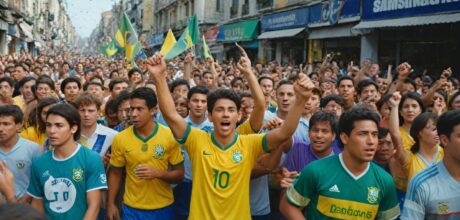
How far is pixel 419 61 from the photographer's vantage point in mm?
13148

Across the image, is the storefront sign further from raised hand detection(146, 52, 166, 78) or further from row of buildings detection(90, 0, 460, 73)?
raised hand detection(146, 52, 166, 78)

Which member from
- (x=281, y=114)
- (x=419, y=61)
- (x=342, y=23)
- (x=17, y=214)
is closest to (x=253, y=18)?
(x=342, y=23)

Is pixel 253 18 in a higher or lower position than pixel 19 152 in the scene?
higher

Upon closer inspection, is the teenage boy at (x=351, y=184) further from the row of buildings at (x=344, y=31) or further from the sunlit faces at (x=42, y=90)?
the row of buildings at (x=344, y=31)

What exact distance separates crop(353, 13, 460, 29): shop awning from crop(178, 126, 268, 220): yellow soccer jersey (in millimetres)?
8286

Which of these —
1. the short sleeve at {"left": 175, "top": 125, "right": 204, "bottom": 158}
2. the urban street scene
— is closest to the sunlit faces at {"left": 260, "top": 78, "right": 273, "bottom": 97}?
the urban street scene

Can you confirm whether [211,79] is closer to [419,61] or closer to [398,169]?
[398,169]

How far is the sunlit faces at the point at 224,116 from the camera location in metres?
3.62

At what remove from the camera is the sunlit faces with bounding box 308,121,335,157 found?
3930 millimetres

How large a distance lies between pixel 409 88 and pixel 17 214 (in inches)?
262

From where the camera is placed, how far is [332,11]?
53.4ft

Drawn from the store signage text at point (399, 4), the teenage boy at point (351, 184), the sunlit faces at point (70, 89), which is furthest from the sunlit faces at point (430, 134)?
the store signage text at point (399, 4)

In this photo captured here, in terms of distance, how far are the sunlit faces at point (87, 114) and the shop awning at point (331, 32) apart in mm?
12450

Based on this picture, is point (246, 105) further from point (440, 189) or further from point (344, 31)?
point (344, 31)
